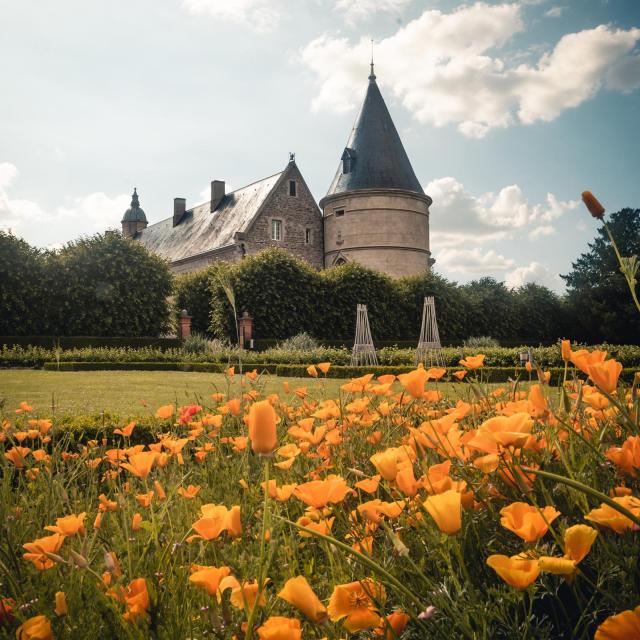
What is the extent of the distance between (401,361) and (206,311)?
13863 mm

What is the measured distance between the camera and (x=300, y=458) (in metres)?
2.78

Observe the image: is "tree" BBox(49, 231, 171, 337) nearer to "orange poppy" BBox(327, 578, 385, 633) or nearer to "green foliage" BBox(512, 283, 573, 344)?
"green foliage" BBox(512, 283, 573, 344)

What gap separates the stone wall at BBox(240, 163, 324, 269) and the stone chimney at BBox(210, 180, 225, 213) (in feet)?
20.7

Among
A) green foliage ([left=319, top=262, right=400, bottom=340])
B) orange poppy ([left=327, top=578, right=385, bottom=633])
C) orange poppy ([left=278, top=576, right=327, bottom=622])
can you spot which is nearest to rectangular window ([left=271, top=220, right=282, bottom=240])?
green foliage ([left=319, top=262, right=400, bottom=340])

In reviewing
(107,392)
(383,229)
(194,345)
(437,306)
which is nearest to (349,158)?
(383,229)

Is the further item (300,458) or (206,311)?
(206,311)

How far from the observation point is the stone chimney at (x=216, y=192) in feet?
128

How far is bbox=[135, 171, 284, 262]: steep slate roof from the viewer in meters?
34.9

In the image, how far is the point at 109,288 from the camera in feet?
77.0

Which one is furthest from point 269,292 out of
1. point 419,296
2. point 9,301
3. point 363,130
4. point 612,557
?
point 612,557

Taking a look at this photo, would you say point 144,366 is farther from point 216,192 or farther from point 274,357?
point 216,192

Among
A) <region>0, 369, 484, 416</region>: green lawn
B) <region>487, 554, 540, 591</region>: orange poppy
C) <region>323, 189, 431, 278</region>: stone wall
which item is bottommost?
<region>0, 369, 484, 416</region>: green lawn

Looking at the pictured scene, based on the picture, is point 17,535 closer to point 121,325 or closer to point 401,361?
point 401,361

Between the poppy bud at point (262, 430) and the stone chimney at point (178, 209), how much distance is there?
45.4 metres
